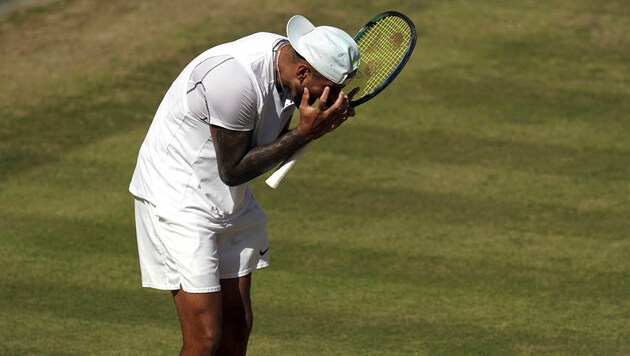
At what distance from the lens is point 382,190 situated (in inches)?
352

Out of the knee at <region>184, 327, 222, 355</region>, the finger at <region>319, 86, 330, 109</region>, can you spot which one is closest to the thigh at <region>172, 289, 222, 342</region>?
the knee at <region>184, 327, 222, 355</region>

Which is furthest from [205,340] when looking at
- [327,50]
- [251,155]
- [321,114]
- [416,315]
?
[416,315]

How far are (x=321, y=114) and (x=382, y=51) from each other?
2.60ft

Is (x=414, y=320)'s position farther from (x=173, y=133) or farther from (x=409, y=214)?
(x=173, y=133)

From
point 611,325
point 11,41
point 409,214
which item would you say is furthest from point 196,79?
point 11,41

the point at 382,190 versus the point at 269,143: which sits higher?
the point at 269,143

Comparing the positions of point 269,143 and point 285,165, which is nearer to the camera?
point 269,143

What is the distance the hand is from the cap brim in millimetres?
201

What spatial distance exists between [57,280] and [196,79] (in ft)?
9.14

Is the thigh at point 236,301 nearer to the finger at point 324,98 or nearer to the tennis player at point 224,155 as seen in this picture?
the tennis player at point 224,155

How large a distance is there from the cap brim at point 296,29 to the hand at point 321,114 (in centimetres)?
20

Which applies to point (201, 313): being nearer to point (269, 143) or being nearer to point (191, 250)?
point (191, 250)

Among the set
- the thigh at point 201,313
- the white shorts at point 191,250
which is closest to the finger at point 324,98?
the white shorts at point 191,250

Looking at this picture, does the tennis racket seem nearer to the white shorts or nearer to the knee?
the white shorts
